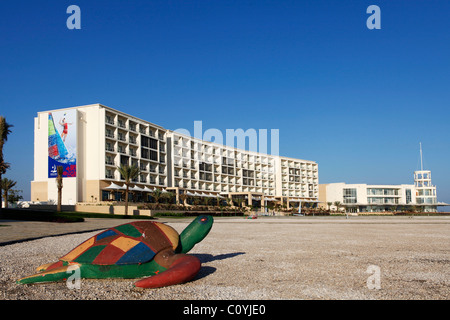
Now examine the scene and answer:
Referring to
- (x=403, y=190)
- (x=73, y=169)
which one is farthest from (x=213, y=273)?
(x=403, y=190)

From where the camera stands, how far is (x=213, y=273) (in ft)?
20.7

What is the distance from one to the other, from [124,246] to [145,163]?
6230 centimetres

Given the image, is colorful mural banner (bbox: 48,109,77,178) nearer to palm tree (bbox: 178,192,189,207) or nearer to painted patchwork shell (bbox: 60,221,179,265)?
palm tree (bbox: 178,192,189,207)

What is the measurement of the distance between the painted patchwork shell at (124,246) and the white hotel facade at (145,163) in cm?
4772

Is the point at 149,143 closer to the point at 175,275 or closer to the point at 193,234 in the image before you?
the point at 193,234

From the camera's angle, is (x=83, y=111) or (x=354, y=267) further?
(x=83, y=111)

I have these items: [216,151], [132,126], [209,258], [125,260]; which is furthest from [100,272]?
[216,151]

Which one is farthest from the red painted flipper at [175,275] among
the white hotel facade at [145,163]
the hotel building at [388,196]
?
the hotel building at [388,196]

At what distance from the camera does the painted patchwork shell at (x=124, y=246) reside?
5.41 meters

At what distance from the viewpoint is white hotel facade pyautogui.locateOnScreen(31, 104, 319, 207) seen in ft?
181

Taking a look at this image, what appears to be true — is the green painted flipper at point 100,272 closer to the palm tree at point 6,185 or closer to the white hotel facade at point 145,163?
the white hotel facade at point 145,163

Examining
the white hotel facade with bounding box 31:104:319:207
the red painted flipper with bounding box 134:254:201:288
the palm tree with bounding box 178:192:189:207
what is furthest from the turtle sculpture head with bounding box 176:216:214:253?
the palm tree with bounding box 178:192:189:207
